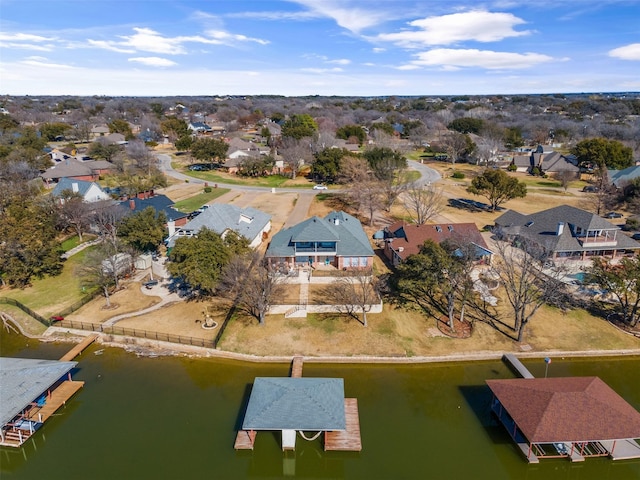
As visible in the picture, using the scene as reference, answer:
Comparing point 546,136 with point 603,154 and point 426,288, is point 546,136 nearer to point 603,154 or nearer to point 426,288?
point 603,154

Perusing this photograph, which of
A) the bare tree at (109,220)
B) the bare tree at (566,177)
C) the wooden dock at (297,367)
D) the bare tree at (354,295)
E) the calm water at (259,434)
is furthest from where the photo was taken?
the bare tree at (566,177)

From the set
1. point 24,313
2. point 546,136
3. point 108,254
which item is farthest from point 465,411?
point 546,136

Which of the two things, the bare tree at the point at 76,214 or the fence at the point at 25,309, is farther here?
the bare tree at the point at 76,214

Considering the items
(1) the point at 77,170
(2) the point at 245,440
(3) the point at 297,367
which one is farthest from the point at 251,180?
(2) the point at 245,440

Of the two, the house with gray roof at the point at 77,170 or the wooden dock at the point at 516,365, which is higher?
the house with gray roof at the point at 77,170

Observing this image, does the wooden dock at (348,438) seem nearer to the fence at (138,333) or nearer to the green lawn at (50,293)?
the fence at (138,333)

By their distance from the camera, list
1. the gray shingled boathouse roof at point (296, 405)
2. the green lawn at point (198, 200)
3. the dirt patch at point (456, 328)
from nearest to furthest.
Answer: the gray shingled boathouse roof at point (296, 405), the dirt patch at point (456, 328), the green lawn at point (198, 200)

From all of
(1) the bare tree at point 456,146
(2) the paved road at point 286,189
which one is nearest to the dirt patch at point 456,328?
(2) the paved road at point 286,189

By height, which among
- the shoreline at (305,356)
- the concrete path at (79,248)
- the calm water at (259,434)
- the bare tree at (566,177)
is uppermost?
the bare tree at (566,177)

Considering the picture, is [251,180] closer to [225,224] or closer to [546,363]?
[225,224]
